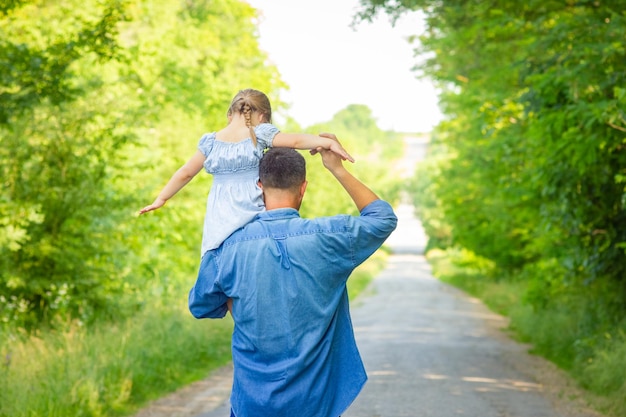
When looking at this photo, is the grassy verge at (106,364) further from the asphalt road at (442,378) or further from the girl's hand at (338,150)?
the girl's hand at (338,150)

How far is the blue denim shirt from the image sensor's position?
3.73 meters

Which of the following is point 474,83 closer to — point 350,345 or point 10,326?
point 10,326

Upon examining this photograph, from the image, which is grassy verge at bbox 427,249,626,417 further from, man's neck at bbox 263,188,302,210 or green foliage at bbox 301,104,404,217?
green foliage at bbox 301,104,404,217

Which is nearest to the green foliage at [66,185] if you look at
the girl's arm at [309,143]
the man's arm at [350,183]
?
the girl's arm at [309,143]

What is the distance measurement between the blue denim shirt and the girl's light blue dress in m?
0.14

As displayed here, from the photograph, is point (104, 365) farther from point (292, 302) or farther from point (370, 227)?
point (370, 227)

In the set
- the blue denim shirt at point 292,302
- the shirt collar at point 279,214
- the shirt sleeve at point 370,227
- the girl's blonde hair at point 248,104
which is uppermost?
A: the girl's blonde hair at point 248,104

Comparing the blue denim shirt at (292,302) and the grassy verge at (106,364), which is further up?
the blue denim shirt at (292,302)

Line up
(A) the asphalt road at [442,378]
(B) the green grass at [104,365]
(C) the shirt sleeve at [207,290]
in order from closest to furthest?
(C) the shirt sleeve at [207,290] < (B) the green grass at [104,365] < (A) the asphalt road at [442,378]

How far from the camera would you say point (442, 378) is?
12094mm

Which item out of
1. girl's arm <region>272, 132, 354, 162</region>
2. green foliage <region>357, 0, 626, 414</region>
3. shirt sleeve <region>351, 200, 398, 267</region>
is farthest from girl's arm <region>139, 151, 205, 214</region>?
green foliage <region>357, 0, 626, 414</region>

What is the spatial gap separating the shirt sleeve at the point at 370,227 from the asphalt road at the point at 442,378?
5538mm

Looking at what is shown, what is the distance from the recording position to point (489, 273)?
3450 centimetres

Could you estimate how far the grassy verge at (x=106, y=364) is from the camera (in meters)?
8.80
